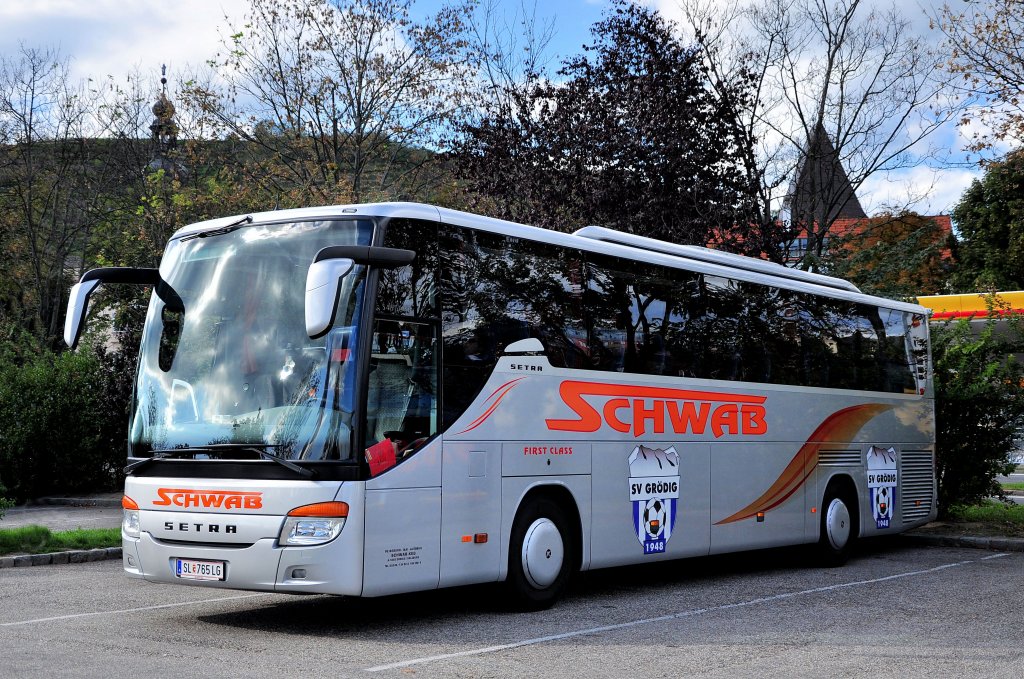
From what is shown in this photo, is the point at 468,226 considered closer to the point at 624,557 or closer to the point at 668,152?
the point at 624,557

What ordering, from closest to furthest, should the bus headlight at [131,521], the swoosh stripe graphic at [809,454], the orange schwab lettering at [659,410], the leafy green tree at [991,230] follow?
the bus headlight at [131,521] → the orange schwab lettering at [659,410] → the swoosh stripe graphic at [809,454] → the leafy green tree at [991,230]

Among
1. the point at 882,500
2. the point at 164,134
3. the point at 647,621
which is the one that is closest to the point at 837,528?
the point at 882,500

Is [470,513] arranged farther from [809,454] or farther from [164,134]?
[164,134]

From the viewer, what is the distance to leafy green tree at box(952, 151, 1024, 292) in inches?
2181

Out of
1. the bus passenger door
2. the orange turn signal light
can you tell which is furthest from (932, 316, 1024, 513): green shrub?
the orange turn signal light

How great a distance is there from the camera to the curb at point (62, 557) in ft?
47.0

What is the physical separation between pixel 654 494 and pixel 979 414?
926 centimetres

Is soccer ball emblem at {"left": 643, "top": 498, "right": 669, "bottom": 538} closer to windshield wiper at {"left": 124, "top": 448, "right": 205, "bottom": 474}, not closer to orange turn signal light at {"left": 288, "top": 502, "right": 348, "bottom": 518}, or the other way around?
orange turn signal light at {"left": 288, "top": 502, "right": 348, "bottom": 518}

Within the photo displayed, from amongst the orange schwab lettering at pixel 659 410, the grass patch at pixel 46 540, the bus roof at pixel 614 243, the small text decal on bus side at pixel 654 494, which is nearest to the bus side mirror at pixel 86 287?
the bus roof at pixel 614 243

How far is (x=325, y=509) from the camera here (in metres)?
8.99

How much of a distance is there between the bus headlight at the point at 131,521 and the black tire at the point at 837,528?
8.88 m

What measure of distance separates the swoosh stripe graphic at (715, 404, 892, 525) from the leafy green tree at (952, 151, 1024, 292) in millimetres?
40499

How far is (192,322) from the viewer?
10.0 m

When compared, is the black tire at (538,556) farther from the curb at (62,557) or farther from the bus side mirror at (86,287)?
the curb at (62,557)
